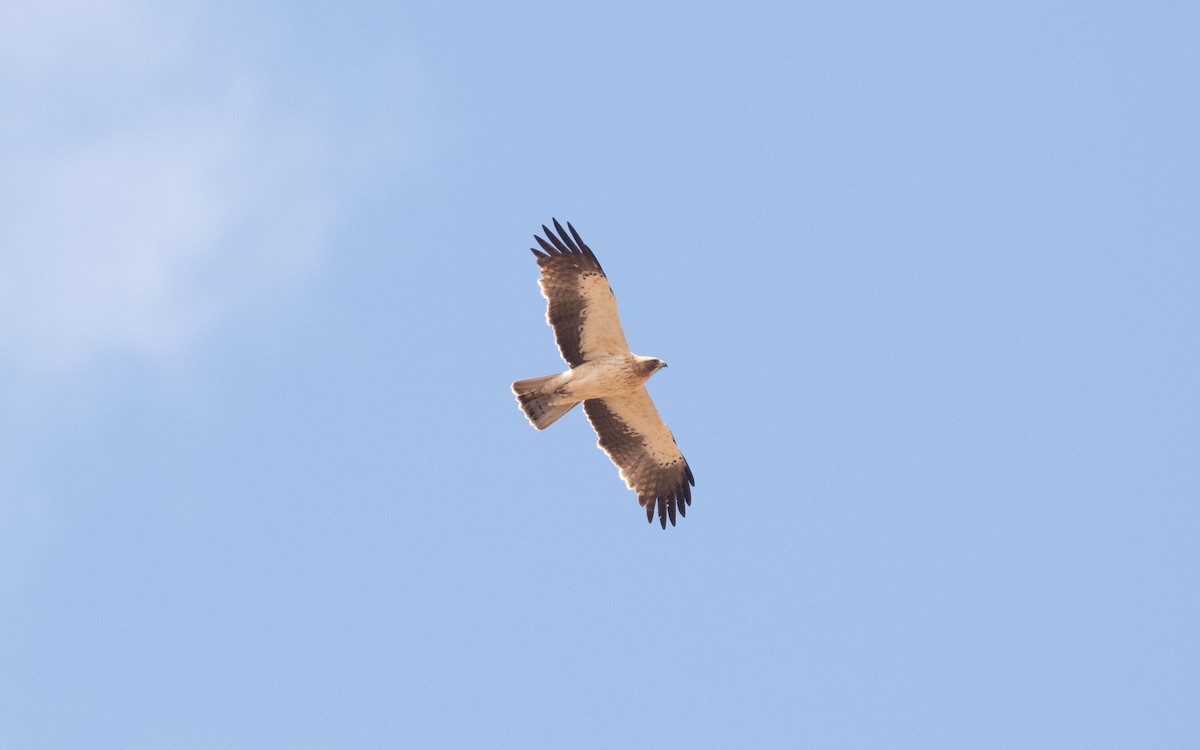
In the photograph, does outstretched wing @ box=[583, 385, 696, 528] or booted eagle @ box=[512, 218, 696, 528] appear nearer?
booted eagle @ box=[512, 218, 696, 528]

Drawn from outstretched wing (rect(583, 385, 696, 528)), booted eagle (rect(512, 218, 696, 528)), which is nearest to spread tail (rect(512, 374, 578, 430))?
booted eagle (rect(512, 218, 696, 528))

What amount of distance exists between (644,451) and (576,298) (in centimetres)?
256

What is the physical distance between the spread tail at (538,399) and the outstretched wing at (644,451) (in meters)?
0.94

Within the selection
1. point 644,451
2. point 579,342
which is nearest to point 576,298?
point 579,342

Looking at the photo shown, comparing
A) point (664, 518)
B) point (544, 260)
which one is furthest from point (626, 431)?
point (544, 260)

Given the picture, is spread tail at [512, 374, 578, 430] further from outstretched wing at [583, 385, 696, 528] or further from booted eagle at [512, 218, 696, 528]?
outstretched wing at [583, 385, 696, 528]

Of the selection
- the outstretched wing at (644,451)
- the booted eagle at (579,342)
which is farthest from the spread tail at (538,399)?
the outstretched wing at (644,451)

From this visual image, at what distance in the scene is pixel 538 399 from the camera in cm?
1888

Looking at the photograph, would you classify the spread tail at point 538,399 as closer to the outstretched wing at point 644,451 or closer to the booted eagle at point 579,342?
the booted eagle at point 579,342

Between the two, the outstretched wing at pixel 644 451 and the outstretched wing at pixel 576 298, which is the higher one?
the outstretched wing at pixel 576 298

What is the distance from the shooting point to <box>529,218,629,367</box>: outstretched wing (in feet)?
61.1

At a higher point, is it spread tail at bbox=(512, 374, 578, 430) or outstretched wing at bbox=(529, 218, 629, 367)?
outstretched wing at bbox=(529, 218, 629, 367)

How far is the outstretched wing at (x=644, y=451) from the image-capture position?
19.7 metres

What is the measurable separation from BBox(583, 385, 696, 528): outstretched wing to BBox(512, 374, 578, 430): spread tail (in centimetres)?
94
